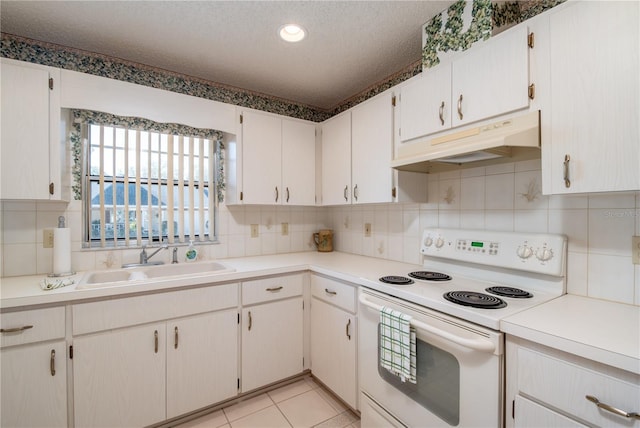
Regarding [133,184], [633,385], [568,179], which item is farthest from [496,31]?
[133,184]

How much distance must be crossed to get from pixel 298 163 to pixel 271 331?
1.41 m

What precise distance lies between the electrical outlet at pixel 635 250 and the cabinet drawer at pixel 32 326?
2.63m

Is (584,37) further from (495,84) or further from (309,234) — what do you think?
(309,234)

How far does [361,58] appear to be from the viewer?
210cm

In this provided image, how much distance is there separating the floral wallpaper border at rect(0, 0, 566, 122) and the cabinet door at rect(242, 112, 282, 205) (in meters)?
0.38

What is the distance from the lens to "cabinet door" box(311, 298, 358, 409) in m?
1.83

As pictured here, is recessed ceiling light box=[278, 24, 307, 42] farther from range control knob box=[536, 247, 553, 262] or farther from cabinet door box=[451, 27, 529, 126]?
range control knob box=[536, 247, 553, 262]

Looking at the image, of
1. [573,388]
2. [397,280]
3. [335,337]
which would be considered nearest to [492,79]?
[397,280]

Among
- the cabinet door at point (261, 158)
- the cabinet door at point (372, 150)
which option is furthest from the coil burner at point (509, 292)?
the cabinet door at point (261, 158)

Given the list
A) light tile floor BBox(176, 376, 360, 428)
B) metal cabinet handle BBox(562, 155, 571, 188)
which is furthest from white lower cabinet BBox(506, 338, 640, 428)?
light tile floor BBox(176, 376, 360, 428)

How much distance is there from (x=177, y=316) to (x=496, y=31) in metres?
2.37

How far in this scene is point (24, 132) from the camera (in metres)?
1.60

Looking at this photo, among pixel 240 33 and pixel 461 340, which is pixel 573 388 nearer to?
pixel 461 340

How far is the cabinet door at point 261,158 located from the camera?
2322 mm
